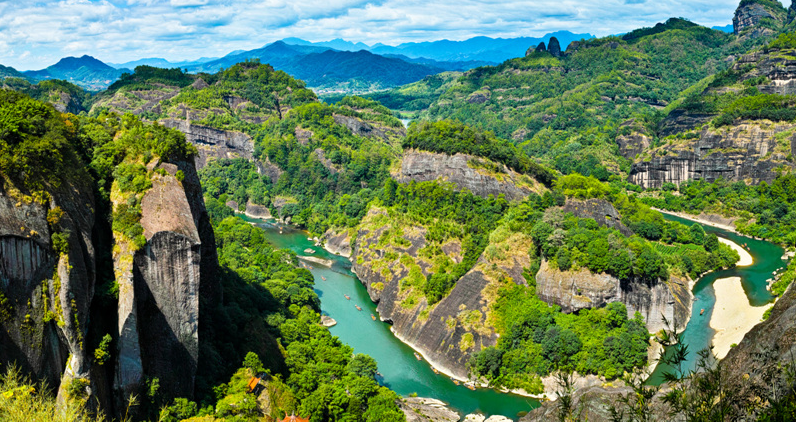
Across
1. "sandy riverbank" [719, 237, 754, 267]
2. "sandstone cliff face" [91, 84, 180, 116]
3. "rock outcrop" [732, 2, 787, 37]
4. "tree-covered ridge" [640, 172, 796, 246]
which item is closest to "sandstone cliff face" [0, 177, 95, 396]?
"sandy riverbank" [719, 237, 754, 267]

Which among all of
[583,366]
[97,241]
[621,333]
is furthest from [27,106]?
[621,333]

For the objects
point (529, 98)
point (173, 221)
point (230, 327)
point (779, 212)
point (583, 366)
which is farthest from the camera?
point (529, 98)

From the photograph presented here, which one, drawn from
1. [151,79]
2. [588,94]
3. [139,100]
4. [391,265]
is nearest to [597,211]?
[391,265]

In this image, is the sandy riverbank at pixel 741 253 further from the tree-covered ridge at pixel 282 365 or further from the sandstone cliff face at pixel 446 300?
the tree-covered ridge at pixel 282 365

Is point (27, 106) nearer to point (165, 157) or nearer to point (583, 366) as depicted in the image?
point (165, 157)

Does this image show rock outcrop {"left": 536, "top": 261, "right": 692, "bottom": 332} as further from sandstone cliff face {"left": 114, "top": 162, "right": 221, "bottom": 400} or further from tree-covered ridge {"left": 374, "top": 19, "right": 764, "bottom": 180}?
tree-covered ridge {"left": 374, "top": 19, "right": 764, "bottom": 180}

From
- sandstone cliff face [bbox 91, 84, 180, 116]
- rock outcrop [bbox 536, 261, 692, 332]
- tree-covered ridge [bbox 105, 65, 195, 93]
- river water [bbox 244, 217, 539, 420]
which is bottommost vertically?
river water [bbox 244, 217, 539, 420]
